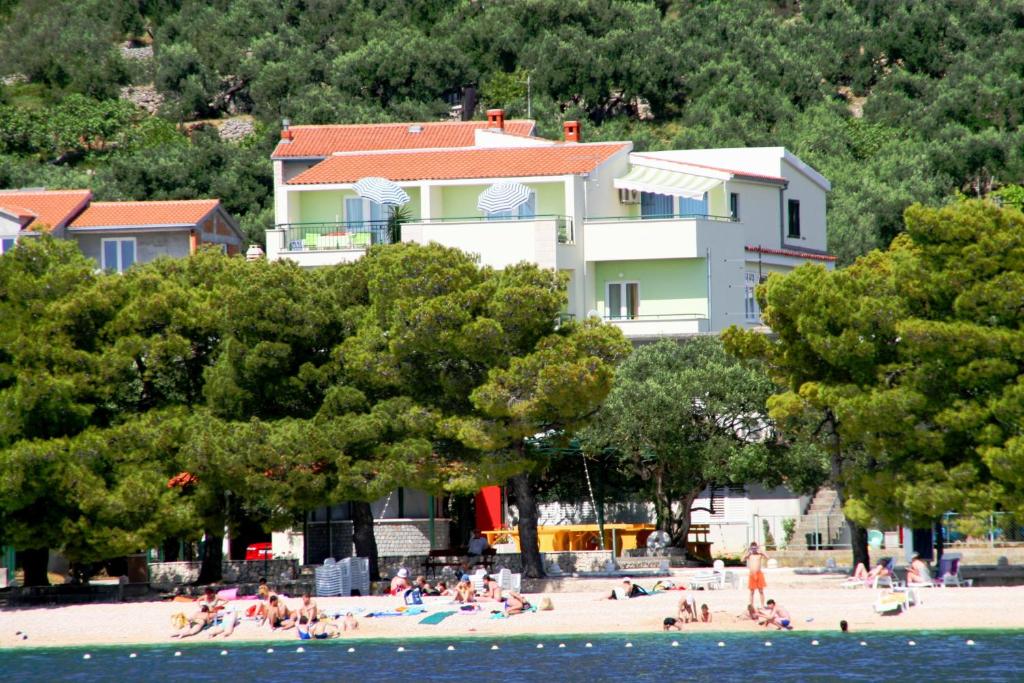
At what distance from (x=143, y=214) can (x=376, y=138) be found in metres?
13.0

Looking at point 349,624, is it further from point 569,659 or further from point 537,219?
point 537,219

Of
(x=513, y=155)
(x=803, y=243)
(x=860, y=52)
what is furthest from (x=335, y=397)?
(x=860, y=52)

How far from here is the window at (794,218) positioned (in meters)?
74.8

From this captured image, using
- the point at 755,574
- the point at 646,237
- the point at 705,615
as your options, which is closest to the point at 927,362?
the point at 755,574

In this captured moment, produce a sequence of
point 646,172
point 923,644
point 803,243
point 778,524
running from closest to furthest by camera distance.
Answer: point 923,644 < point 778,524 < point 646,172 < point 803,243

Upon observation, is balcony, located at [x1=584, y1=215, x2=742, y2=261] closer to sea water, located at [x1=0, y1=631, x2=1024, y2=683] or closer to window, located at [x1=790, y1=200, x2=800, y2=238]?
window, located at [x1=790, y1=200, x2=800, y2=238]

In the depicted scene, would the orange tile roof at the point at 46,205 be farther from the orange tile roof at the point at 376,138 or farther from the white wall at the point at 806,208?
the white wall at the point at 806,208

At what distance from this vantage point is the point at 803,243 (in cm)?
7575

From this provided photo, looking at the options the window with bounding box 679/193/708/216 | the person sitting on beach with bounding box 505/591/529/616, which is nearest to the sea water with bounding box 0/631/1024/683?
the person sitting on beach with bounding box 505/591/529/616

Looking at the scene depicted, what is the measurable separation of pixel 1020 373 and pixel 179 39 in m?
108

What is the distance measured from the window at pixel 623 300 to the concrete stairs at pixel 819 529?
51.8 feet

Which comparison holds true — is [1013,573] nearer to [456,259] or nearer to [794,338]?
[794,338]

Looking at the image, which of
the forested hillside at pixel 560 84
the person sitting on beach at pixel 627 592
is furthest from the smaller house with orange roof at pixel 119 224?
the person sitting on beach at pixel 627 592

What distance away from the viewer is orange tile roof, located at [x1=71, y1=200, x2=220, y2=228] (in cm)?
7250
